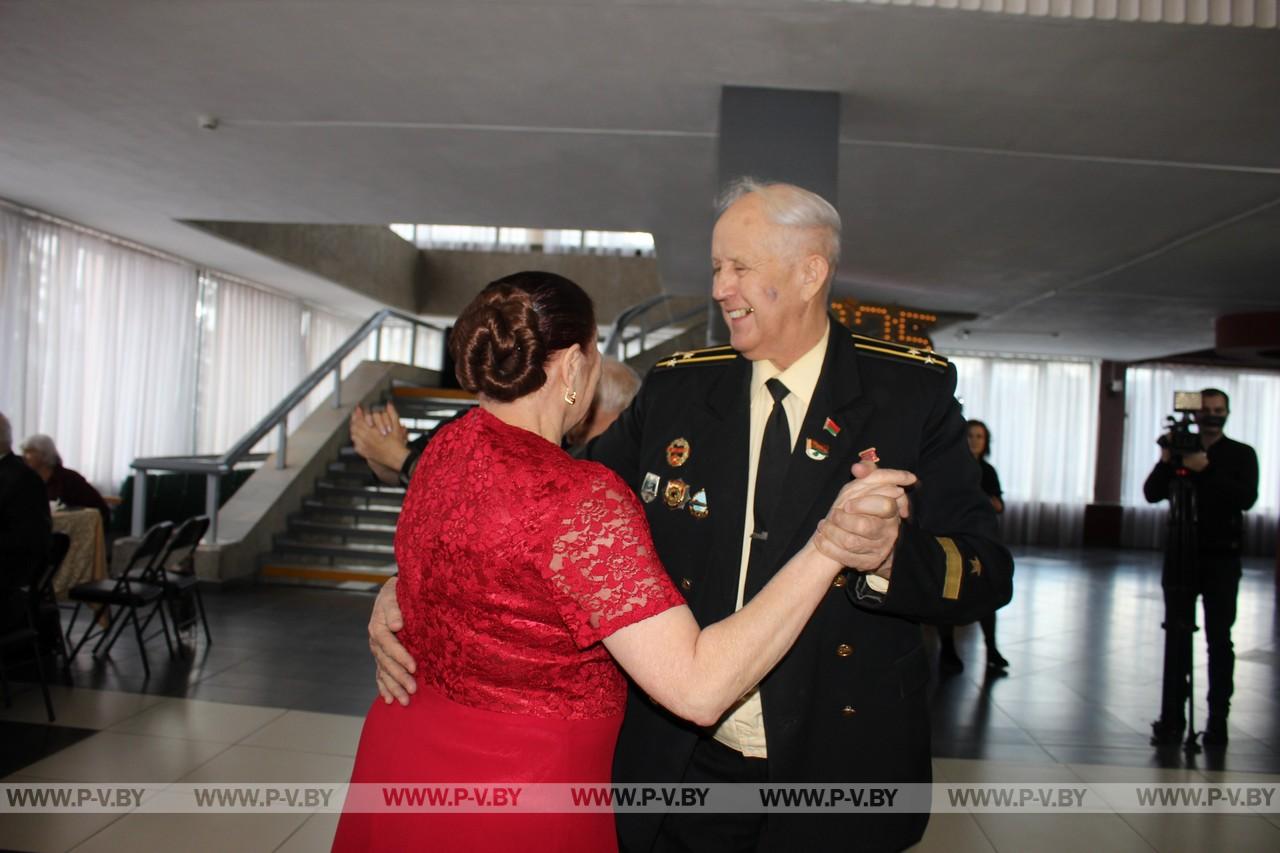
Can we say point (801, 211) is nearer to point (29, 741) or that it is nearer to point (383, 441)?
point (383, 441)

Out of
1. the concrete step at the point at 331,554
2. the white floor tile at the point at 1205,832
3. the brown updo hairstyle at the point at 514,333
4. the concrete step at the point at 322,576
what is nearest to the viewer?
the brown updo hairstyle at the point at 514,333

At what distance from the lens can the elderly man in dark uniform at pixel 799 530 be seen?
4.35ft

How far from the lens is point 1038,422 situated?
50.9 ft

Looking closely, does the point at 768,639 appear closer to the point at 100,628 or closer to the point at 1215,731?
the point at 1215,731

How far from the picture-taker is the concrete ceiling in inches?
131

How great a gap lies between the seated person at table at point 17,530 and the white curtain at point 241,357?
7.54 m

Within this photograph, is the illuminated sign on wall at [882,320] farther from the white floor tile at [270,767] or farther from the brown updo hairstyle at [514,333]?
the brown updo hairstyle at [514,333]

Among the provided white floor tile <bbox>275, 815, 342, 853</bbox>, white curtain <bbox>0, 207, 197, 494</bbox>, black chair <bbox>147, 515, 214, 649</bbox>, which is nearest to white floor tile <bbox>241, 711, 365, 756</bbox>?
white floor tile <bbox>275, 815, 342, 853</bbox>

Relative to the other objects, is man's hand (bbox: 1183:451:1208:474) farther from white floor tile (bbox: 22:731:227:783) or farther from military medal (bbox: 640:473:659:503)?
white floor tile (bbox: 22:731:227:783)

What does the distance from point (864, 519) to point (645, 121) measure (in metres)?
3.78

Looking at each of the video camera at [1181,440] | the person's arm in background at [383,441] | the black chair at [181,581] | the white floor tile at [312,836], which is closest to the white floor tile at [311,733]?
the white floor tile at [312,836]

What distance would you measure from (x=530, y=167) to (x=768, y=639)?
16.0 feet

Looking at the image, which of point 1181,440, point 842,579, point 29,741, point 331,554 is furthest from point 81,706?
point 1181,440

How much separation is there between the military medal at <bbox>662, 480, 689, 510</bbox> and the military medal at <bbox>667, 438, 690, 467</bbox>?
0.11 feet
